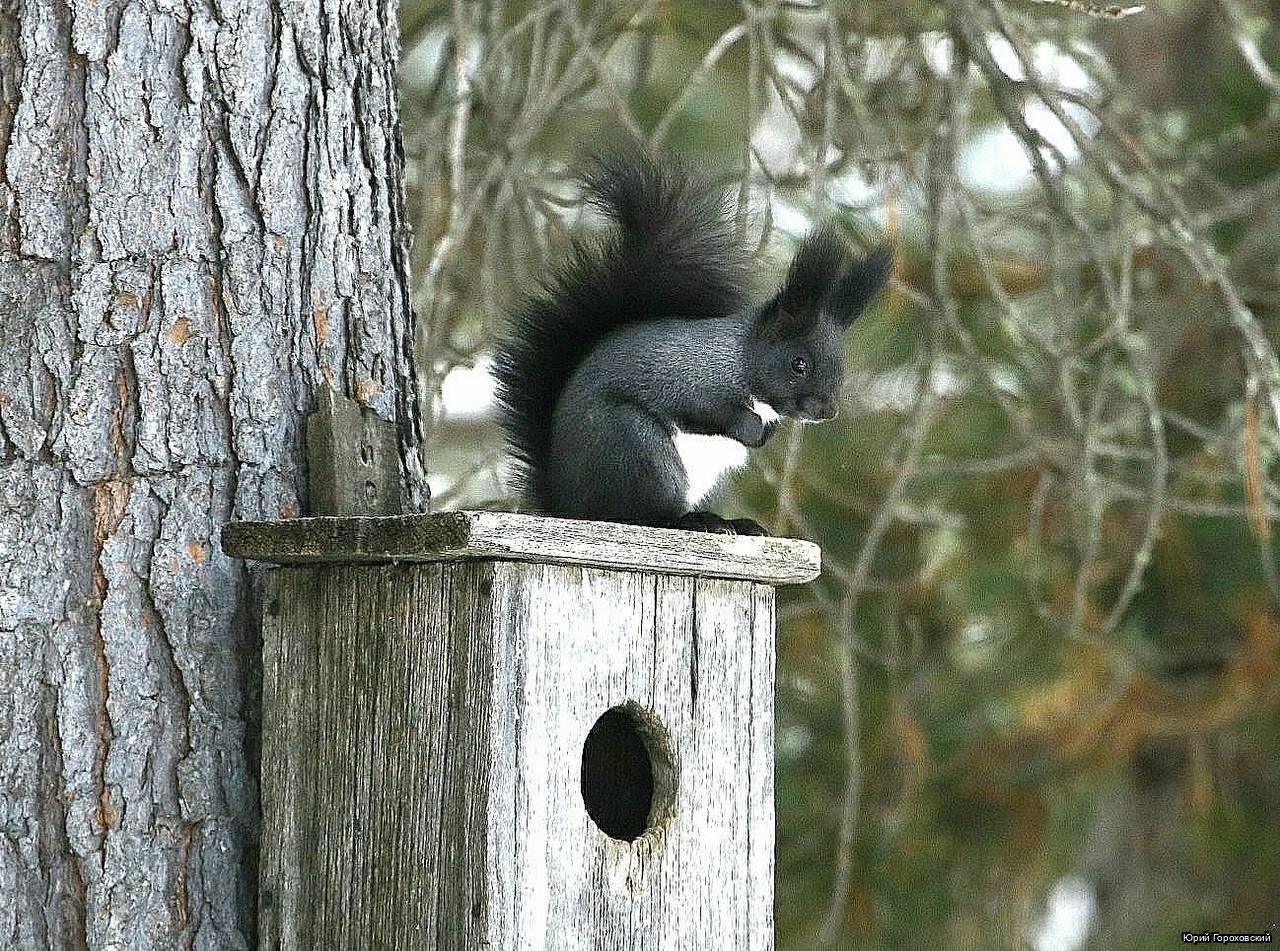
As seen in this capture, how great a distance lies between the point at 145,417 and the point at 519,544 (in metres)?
0.52

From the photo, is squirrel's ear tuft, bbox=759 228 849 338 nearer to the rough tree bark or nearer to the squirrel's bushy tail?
the squirrel's bushy tail

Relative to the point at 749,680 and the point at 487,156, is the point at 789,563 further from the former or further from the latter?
the point at 487,156

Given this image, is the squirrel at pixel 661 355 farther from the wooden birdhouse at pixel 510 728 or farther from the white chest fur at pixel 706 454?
the wooden birdhouse at pixel 510 728

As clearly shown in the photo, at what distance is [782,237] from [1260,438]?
93 cm

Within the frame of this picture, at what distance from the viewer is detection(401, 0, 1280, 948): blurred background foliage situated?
2.80 metres

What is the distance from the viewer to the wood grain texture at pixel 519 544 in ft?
5.70

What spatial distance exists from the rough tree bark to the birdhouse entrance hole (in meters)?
0.41

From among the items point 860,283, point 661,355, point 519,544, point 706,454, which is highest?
point 860,283

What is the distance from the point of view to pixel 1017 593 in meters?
4.07

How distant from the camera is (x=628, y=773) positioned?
2.13 meters

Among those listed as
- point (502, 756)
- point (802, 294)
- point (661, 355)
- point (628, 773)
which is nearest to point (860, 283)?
point (802, 294)

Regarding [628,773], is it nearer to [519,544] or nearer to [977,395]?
[519,544]

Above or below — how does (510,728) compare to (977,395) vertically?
below

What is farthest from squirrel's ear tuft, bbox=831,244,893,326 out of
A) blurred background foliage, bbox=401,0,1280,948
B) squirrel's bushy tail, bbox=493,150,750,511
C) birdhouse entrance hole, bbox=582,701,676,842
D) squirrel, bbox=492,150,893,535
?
birdhouse entrance hole, bbox=582,701,676,842
